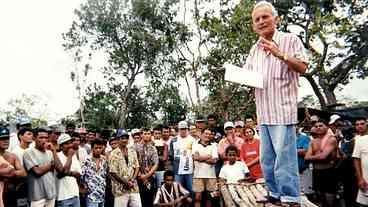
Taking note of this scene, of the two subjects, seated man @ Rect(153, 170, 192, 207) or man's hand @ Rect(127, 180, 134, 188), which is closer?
man's hand @ Rect(127, 180, 134, 188)

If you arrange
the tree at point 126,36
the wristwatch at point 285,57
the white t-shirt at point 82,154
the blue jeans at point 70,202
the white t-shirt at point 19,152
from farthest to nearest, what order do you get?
the tree at point 126,36 → the white t-shirt at point 82,154 → the blue jeans at point 70,202 → the white t-shirt at point 19,152 → the wristwatch at point 285,57

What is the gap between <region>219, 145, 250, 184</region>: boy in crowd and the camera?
822 cm

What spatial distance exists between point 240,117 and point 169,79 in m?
8.98

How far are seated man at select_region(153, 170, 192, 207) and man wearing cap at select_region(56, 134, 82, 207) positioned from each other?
6.11ft

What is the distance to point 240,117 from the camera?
18.8m

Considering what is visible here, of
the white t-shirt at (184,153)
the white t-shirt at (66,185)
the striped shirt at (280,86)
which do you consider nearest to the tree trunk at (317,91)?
the white t-shirt at (184,153)

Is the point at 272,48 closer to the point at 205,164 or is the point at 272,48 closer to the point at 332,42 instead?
the point at 205,164

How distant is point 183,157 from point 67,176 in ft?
8.54

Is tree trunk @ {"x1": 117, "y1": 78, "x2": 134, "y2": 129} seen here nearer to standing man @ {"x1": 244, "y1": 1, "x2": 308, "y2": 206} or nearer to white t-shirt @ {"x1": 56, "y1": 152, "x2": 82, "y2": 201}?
white t-shirt @ {"x1": 56, "y1": 152, "x2": 82, "y2": 201}

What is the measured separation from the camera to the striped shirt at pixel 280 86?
126 inches

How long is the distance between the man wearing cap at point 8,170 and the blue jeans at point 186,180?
10.8 feet

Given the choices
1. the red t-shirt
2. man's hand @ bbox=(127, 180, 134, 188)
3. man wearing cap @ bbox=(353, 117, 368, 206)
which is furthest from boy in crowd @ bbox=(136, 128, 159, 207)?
man wearing cap @ bbox=(353, 117, 368, 206)

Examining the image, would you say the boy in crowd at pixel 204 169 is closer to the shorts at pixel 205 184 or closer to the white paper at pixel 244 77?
the shorts at pixel 205 184

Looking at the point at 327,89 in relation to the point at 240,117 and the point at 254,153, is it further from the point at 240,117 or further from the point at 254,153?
the point at 254,153
